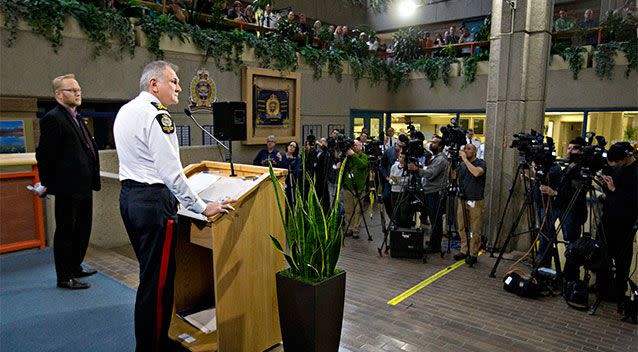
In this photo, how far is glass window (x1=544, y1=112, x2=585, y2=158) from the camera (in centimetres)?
995

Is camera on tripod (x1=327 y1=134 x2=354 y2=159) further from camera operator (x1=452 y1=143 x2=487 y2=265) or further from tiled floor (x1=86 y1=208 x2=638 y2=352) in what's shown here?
tiled floor (x1=86 y1=208 x2=638 y2=352)

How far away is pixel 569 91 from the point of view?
31.3 feet

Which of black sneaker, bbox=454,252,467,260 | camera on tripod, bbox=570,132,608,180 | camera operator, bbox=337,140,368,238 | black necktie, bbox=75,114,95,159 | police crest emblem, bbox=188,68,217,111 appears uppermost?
police crest emblem, bbox=188,68,217,111

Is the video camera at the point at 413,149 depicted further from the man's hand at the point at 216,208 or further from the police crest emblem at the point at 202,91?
the police crest emblem at the point at 202,91

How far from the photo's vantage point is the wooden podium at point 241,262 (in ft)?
8.03

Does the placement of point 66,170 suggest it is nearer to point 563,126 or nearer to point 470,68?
point 470,68

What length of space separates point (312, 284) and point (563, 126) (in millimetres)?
10157

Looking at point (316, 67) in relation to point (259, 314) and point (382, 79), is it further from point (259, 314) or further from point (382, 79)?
point (259, 314)

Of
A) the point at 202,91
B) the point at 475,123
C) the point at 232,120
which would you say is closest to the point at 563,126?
the point at 475,123

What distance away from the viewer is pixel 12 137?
5629 mm

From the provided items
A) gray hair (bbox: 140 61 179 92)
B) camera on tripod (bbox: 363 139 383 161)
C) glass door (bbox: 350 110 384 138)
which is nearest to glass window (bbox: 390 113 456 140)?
glass door (bbox: 350 110 384 138)

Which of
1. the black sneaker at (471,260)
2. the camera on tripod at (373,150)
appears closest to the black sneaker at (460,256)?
the black sneaker at (471,260)

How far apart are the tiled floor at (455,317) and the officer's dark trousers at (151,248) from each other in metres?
1.41

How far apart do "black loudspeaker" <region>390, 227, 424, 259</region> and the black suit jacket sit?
11.7 ft
